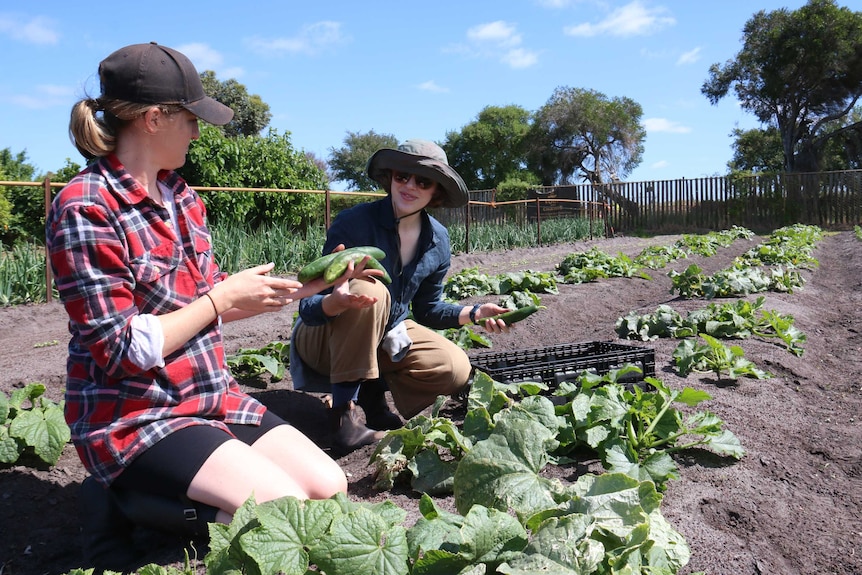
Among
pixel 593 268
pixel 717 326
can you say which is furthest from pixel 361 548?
pixel 593 268

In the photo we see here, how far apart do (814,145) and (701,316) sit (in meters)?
30.5

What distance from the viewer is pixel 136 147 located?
2082mm

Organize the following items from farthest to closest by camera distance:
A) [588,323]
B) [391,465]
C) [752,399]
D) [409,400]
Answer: [588,323]
[752,399]
[409,400]
[391,465]

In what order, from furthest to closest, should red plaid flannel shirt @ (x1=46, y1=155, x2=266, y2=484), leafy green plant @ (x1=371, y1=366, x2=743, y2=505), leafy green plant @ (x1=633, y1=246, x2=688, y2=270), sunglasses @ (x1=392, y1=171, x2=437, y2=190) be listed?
leafy green plant @ (x1=633, y1=246, x2=688, y2=270), sunglasses @ (x1=392, y1=171, x2=437, y2=190), leafy green plant @ (x1=371, y1=366, x2=743, y2=505), red plaid flannel shirt @ (x1=46, y1=155, x2=266, y2=484)

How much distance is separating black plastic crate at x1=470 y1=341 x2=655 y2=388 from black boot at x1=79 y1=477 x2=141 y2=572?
5.34ft

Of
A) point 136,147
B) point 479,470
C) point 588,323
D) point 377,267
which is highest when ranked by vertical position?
point 136,147

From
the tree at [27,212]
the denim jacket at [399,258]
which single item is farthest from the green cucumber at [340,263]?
the tree at [27,212]

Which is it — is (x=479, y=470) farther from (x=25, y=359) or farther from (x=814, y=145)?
(x=814, y=145)

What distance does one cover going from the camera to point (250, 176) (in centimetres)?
1343

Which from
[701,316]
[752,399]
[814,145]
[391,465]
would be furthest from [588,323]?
[814,145]

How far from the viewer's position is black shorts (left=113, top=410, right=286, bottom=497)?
1953 millimetres

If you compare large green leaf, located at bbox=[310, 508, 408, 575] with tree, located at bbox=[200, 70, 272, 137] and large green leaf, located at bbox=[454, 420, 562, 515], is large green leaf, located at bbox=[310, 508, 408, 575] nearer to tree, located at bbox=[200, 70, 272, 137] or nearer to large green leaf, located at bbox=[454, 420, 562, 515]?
large green leaf, located at bbox=[454, 420, 562, 515]

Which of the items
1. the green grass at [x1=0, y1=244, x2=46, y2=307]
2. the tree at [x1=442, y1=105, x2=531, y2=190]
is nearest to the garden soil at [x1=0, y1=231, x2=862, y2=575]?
the green grass at [x1=0, y1=244, x2=46, y2=307]

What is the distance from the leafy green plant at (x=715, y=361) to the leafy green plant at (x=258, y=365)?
2.26 metres
